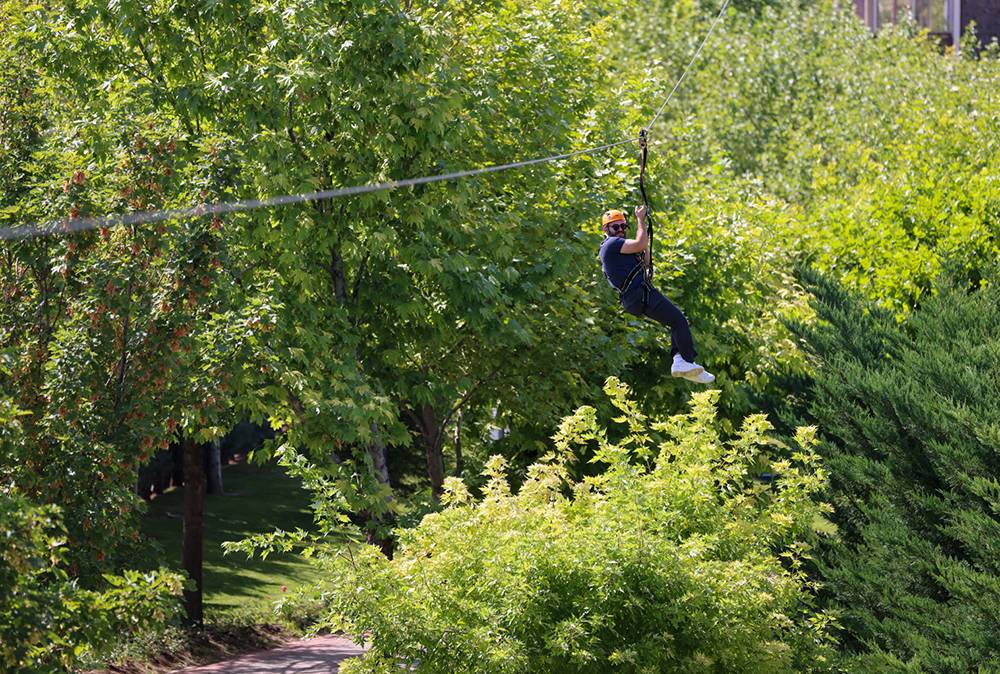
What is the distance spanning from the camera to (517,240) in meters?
17.1

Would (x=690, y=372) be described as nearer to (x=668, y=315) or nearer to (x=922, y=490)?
(x=668, y=315)

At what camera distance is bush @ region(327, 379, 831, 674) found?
33.0 ft

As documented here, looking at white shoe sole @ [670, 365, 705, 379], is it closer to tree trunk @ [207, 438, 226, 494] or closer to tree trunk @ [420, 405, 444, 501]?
tree trunk @ [420, 405, 444, 501]

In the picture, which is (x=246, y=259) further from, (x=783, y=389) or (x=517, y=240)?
(x=783, y=389)

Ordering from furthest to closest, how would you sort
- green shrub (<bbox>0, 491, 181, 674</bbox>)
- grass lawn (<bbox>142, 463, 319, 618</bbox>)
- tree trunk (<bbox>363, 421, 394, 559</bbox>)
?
grass lawn (<bbox>142, 463, 319, 618</bbox>) < tree trunk (<bbox>363, 421, 394, 559</bbox>) < green shrub (<bbox>0, 491, 181, 674</bbox>)

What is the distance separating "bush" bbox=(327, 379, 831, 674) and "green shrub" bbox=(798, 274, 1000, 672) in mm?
1570

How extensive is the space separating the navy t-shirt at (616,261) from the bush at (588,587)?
1.46 metres

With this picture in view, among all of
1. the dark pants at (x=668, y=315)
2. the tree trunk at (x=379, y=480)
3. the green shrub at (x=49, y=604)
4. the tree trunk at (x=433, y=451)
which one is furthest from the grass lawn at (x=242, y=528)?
the green shrub at (x=49, y=604)

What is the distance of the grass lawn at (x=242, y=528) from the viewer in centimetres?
2606

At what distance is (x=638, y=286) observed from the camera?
12.1 metres

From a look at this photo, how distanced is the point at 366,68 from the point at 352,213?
1.57 m

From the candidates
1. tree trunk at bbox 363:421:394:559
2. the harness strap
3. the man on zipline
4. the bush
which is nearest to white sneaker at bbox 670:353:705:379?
the man on zipline

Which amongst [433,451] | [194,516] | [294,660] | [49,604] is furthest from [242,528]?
[49,604]

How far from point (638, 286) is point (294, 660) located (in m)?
11.7
